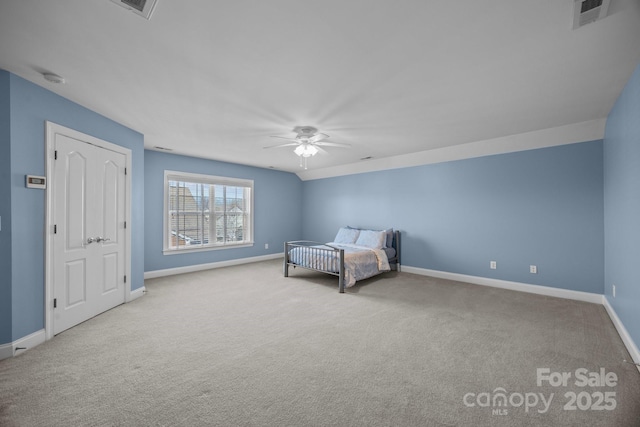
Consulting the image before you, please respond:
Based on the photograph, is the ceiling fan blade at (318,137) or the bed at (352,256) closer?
the ceiling fan blade at (318,137)

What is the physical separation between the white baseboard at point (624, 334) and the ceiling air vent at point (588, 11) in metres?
2.58

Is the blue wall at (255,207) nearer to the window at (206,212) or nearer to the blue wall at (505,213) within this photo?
the window at (206,212)

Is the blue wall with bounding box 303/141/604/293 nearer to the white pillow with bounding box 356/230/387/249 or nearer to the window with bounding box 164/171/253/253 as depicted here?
the white pillow with bounding box 356/230/387/249

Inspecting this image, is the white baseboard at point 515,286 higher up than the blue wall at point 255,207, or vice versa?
the blue wall at point 255,207

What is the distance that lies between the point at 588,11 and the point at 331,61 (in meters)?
1.61

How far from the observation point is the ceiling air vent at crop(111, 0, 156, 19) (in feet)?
4.87

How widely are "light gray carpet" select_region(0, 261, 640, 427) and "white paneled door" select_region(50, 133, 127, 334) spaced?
0.29 metres

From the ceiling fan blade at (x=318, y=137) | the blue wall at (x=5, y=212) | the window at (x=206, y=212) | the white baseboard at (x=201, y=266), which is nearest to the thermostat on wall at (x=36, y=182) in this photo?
the blue wall at (x=5, y=212)

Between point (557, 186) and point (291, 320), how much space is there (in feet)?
14.2

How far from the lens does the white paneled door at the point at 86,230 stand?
277 cm

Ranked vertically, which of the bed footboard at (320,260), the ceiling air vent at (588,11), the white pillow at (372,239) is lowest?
the bed footboard at (320,260)

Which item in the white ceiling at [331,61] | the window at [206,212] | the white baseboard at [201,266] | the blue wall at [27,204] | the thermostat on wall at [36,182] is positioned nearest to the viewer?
the white ceiling at [331,61]

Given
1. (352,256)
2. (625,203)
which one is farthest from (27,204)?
(625,203)

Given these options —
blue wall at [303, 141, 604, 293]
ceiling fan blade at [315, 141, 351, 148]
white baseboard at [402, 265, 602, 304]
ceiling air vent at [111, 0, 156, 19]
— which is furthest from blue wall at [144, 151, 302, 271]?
ceiling air vent at [111, 0, 156, 19]
